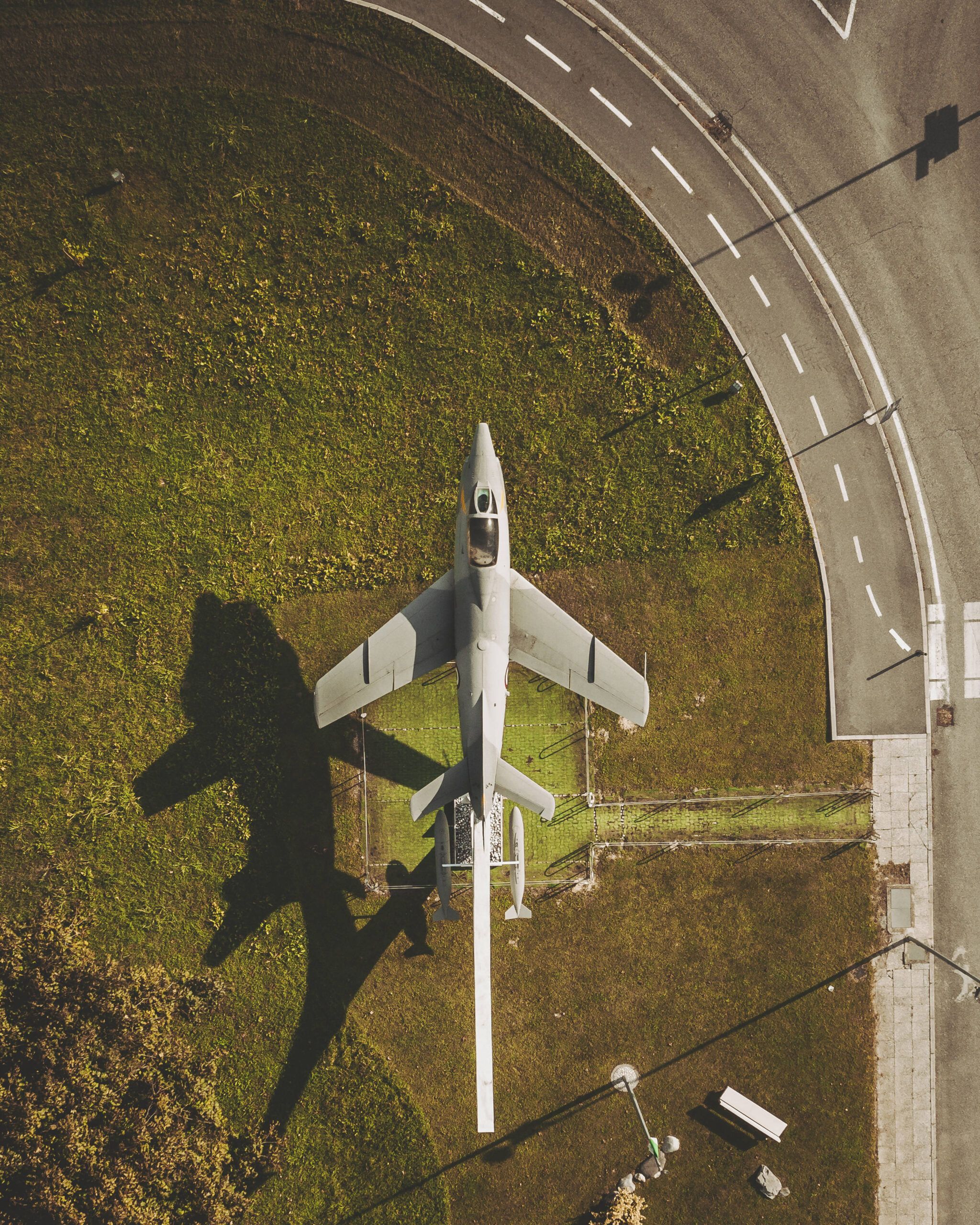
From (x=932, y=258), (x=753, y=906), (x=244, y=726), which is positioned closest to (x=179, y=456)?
(x=244, y=726)

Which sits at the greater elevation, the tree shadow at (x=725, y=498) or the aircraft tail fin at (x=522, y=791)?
the tree shadow at (x=725, y=498)

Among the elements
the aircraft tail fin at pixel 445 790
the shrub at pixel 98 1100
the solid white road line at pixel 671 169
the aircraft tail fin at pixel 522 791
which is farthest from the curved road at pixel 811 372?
the shrub at pixel 98 1100

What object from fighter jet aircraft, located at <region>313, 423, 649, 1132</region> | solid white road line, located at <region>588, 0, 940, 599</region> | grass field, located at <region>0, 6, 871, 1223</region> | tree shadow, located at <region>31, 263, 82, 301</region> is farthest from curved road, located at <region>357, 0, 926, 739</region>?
tree shadow, located at <region>31, 263, 82, 301</region>

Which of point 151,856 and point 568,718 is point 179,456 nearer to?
point 151,856

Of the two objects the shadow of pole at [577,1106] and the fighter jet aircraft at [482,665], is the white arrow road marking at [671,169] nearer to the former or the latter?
the fighter jet aircraft at [482,665]

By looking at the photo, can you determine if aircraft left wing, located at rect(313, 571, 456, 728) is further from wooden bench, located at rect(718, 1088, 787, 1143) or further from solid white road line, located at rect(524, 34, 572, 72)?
solid white road line, located at rect(524, 34, 572, 72)

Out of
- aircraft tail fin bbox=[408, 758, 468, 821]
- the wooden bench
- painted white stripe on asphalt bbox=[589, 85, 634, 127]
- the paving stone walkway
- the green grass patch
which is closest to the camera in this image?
aircraft tail fin bbox=[408, 758, 468, 821]

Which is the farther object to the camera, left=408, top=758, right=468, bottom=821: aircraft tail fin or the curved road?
the curved road
